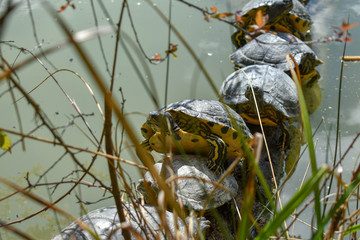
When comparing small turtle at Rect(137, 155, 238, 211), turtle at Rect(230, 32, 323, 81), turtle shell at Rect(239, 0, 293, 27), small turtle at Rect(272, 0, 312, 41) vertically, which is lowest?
small turtle at Rect(137, 155, 238, 211)

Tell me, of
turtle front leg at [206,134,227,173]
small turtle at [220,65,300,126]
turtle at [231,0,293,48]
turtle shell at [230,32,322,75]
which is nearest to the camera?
turtle front leg at [206,134,227,173]

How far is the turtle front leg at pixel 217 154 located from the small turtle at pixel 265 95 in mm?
399

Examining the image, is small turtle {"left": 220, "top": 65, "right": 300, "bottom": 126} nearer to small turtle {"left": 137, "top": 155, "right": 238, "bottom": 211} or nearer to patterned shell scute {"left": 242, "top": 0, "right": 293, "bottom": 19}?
small turtle {"left": 137, "top": 155, "right": 238, "bottom": 211}

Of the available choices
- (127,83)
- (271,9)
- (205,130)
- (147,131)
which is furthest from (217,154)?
(271,9)

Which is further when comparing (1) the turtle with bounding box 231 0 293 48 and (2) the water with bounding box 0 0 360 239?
(1) the turtle with bounding box 231 0 293 48

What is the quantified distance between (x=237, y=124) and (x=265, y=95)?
91 centimetres

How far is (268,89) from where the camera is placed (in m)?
2.17

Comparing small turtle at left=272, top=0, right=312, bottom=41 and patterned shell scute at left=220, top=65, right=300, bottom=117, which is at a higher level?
small turtle at left=272, top=0, right=312, bottom=41

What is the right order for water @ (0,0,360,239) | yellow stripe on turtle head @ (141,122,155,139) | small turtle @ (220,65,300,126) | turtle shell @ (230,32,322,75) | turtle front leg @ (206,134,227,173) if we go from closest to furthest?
turtle front leg @ (206,134,227,173) → yellow stripe on turtle head @ (141,122,155,139) → water @ (0,0,360,239) → small turtle @ (220,65,300,126) → turtle shell @ (230,32,322,75)

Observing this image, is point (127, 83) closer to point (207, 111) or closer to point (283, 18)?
point (207, 111)

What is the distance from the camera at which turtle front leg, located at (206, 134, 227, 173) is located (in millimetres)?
1720

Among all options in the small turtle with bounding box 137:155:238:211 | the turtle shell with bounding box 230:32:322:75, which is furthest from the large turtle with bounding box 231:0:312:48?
the small turtle with bounding box 137:155:238:211

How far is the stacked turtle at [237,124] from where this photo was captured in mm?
1521

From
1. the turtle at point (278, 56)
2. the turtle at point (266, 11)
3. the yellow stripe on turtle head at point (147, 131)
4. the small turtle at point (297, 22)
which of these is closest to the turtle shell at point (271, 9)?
the turtle at point (266, 11)
